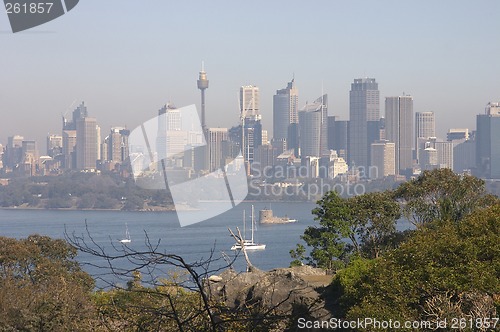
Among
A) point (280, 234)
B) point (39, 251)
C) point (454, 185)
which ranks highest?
point (454, 185)

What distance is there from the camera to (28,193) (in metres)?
57.6

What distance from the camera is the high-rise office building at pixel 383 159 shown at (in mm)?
75812

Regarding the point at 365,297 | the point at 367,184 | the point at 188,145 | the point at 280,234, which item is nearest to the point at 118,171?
the point at 188,145

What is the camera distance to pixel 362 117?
291 feet

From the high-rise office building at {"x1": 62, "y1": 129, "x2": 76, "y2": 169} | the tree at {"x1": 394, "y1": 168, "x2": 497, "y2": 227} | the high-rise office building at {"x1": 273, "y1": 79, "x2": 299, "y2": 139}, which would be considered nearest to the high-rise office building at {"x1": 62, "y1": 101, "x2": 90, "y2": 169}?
the high-rise office building at {"x1": 62, "y1": 129, "x2": 76, "y2": 169}

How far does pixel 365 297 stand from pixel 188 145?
55332 mm

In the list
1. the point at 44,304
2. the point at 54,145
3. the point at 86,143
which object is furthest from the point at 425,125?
the point at 44,304

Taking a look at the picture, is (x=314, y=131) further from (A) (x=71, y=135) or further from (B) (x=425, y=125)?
(A) (x=71, y=135)

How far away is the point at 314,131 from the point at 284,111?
6.65m

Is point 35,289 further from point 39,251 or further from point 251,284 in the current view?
point 39,251

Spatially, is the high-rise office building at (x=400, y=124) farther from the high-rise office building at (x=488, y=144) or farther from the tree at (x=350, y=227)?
the tree at (x=350, y=227)

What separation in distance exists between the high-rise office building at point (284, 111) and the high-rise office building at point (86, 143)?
1802 cm

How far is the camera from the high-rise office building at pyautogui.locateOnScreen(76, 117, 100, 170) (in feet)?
267

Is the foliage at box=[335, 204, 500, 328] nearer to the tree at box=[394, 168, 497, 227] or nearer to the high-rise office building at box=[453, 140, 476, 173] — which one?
the tree at box=[394, 168, 497, 227]
